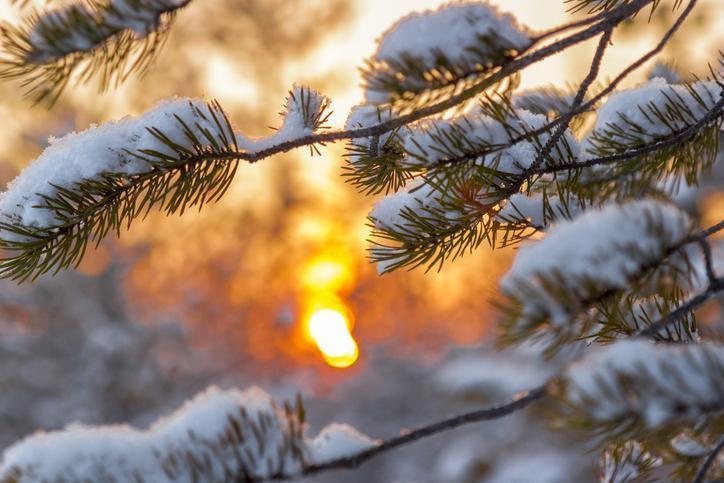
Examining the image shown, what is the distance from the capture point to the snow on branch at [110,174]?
978 mm

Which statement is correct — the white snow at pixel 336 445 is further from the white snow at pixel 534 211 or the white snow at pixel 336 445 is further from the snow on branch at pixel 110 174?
the white snow at pixel 534 211

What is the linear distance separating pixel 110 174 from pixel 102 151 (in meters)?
0.04

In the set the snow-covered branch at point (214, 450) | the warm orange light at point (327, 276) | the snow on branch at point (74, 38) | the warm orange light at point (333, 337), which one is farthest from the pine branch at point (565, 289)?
the warm orange light at point (333, 337)

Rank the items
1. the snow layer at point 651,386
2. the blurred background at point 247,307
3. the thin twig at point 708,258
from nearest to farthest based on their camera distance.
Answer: the snow layer at point 651,386, the thin twig at point 708,258, the blurred background at point 247,307

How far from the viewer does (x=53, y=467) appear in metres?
0.75

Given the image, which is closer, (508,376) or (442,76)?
(442,76)

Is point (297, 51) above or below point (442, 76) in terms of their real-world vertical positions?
above

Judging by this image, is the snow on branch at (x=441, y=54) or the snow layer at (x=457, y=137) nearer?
the snow on branch at (x=441, y=54)

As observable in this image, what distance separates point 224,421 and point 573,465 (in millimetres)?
8506

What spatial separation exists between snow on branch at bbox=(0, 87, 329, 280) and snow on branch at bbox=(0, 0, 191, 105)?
105 millimetres

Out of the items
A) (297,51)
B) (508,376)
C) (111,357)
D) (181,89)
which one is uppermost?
(297,51)

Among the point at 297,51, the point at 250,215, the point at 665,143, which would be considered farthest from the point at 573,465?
the point at 665,143

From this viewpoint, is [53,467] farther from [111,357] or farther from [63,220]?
[111,357]

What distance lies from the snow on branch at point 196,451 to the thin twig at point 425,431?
1cm
